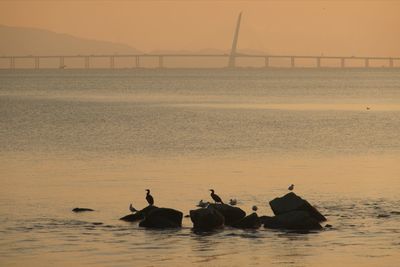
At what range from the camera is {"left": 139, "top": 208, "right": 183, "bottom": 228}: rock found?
93.0 ft

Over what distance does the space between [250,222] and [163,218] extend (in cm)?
213

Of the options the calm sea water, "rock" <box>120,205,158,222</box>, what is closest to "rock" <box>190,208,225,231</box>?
the calm sea water

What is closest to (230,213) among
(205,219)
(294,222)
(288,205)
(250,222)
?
(250,222)

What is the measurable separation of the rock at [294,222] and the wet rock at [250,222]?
27 cm

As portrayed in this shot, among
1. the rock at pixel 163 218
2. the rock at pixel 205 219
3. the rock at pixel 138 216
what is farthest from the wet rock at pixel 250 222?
the rock at pixel 138 216

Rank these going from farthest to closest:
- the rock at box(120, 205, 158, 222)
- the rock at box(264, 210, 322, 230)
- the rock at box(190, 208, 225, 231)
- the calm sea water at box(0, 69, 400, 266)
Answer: the rock at box(120, 205, 158, 222) < the rock at box(264, 210, 322, 230) < the rock at box(190, 208, 225, 231) < the calm sea water at box(0, 69, 400, 266)

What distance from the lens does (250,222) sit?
92.7 ft

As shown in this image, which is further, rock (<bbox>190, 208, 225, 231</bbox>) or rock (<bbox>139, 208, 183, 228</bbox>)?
rock (<bbox>139, 208, 183, 228</bbox>)

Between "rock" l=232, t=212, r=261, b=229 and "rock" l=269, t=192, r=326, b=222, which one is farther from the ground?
"rock" l=269, t=192, r=326, b=222

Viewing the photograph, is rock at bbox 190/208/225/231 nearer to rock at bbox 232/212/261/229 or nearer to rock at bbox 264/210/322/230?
rock at bbox 232/212/261/229

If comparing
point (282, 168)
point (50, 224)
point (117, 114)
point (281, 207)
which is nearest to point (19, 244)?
point (50, 224)

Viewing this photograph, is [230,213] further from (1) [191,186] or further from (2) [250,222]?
(1) [191,186]

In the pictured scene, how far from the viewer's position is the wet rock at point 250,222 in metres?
28.2

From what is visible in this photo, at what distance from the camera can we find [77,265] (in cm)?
2397
